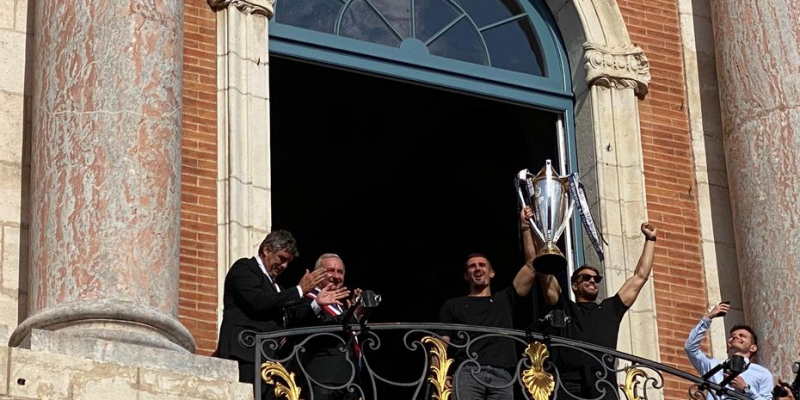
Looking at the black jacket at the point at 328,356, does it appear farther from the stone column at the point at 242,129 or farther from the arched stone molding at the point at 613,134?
the arched stone molding at the point at 613,134

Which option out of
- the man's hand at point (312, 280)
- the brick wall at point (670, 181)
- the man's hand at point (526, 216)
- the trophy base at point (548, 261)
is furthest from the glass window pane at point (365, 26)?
the man's hand at point (312, 280)

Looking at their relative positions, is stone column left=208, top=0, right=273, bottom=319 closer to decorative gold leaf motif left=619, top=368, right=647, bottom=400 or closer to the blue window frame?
the blue window frame

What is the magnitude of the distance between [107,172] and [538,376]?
8.84ft

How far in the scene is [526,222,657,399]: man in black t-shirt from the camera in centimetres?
1254

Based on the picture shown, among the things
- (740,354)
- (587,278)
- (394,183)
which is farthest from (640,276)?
(394,183)

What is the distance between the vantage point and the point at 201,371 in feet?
36.5

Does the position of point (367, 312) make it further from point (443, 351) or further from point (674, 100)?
point (674, 100)

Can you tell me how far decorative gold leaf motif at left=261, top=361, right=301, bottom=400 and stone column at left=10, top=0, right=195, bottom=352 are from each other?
545 millimetres

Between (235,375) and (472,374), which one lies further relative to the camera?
(472,374)

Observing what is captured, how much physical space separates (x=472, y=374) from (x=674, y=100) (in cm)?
436

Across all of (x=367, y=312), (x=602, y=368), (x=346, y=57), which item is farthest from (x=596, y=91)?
(x=367, y=312)

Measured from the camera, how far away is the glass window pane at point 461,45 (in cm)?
1538

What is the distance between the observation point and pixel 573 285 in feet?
43.1

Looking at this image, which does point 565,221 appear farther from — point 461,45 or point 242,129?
point 461,45
